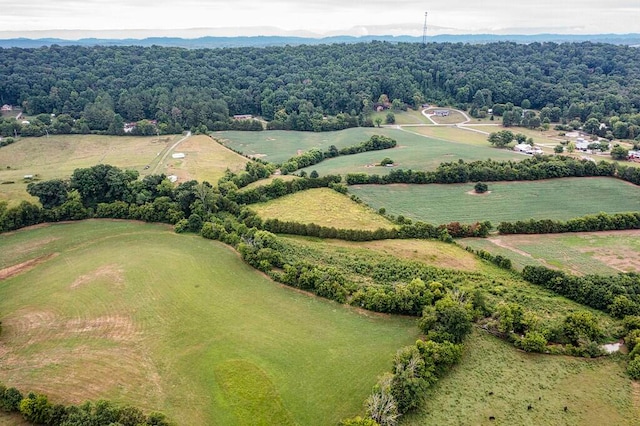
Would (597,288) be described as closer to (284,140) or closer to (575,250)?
(575,250)

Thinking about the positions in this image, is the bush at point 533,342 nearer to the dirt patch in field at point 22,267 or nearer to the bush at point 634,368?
the bush at point 634,368

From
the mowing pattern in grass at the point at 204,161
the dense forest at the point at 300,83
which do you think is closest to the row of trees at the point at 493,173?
the mowing pattern in grass at the point at 204,161

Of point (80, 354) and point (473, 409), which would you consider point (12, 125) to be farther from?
point (473, 409)

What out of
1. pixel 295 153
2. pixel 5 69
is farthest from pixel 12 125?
pixel 295 153

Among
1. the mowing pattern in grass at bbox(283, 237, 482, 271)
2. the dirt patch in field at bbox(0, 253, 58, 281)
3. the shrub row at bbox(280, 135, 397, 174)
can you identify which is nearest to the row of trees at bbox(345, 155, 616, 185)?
the shrub row at bbox(280, 135, 397, 174)

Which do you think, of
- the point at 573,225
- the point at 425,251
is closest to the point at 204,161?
the point at 425,251

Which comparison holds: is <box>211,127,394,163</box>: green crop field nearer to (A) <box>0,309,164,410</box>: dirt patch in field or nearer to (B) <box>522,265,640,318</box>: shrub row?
(A) <box>0,309,164,410</box>: dirt patch in field

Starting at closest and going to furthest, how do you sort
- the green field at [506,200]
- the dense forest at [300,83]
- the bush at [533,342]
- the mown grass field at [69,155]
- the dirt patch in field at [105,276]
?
the bush at [533,342] < the dirt patch in field at [105,276] < the green field at [506,200] < the mown grass field at [69,155] < the dense forest at [300,83]
